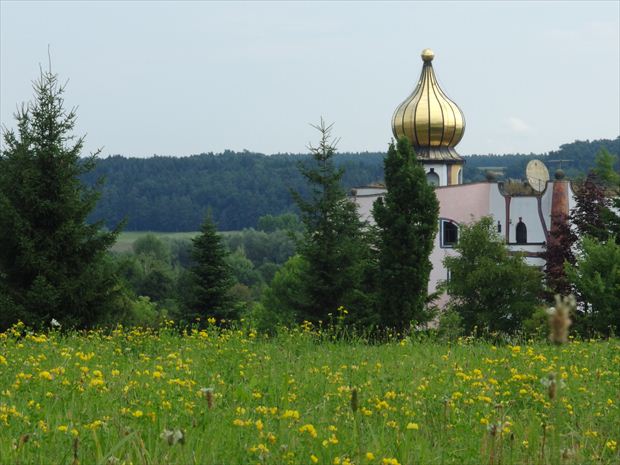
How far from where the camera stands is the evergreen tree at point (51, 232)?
1742cm

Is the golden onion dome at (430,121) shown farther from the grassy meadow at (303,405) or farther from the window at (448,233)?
the grassy meadow at (303,405)

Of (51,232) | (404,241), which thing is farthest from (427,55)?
(51,232)

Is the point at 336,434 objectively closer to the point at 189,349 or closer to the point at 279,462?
the point at 279,462

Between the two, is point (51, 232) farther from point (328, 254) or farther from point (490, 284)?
point (490, 284)

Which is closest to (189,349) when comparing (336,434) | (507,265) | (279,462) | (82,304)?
(336,434)

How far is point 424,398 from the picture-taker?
7.25 metres

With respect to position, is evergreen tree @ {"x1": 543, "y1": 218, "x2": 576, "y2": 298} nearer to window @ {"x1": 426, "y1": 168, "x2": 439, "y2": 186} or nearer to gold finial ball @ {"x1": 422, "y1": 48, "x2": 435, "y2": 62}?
window @ {"x1": 426, "y1": 168, "x2": 439, "y2": 186}

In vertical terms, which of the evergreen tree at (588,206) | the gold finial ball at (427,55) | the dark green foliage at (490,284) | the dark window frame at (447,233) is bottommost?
the dark green foliage at (490,284)

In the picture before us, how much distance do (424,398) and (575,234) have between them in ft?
129

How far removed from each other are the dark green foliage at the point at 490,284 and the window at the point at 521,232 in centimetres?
720

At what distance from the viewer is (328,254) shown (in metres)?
26.4

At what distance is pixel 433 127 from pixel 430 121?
1.30 ft

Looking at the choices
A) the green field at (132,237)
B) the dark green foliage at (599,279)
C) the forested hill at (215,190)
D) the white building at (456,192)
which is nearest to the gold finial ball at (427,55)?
the white building at (456,192)

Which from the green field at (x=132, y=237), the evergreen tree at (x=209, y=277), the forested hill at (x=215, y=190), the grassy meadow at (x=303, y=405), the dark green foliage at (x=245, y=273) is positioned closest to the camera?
the grassy meadow at (x=303, y=405)
